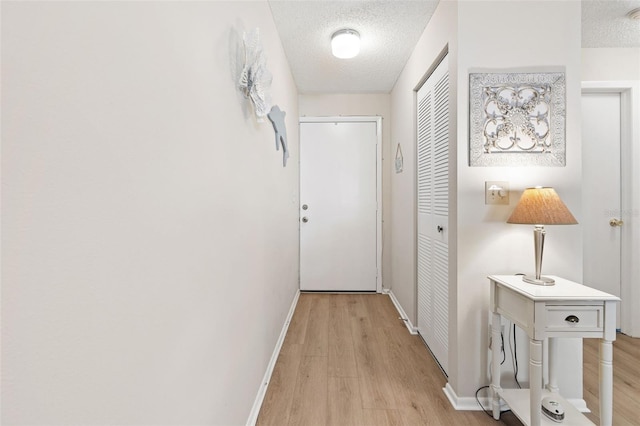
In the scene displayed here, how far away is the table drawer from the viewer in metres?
1.30

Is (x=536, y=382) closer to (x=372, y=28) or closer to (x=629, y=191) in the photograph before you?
(x=629, y=191)

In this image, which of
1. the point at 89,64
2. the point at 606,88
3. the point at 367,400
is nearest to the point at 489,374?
the point at 367,400

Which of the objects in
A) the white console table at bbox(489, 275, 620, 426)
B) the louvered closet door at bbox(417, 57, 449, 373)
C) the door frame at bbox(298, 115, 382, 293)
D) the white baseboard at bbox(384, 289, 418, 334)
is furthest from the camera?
the door frame at bbox(298, 115, 382, 293)

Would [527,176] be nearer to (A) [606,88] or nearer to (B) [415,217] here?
(B) [415,217]

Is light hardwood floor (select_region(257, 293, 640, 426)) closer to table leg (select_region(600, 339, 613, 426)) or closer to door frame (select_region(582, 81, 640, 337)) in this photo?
door frame (select_region(582, 81, 640, 337))

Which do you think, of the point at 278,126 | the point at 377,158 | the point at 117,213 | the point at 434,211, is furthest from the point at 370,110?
the point at 117,213

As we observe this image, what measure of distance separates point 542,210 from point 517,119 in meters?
0.58

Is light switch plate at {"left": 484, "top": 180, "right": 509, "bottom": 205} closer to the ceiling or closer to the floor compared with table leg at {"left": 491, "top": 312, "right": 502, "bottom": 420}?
closer to the ceiling

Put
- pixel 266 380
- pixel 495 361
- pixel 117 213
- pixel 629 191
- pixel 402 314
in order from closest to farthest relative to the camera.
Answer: pixel 117 213, pixel 495 361, pixel 266 380, pixel 629 191, pixel 402 314

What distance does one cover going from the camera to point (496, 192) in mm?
1654

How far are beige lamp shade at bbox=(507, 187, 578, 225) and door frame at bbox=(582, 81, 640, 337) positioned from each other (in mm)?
1775

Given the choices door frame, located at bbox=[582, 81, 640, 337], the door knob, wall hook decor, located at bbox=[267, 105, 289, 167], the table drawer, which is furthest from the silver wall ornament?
the door knob

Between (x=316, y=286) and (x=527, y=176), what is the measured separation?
2610mm

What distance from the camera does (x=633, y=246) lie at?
8.21 ft
